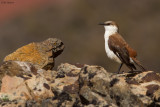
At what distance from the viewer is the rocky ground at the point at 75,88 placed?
10.8m

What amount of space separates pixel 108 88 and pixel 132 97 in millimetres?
605

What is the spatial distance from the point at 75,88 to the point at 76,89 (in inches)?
2.0

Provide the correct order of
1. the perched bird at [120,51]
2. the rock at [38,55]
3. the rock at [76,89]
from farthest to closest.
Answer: the perched bird at [120,51] < the rock at [38,55] < the rock at [76,89]

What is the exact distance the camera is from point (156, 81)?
12.5m

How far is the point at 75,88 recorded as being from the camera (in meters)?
11.8

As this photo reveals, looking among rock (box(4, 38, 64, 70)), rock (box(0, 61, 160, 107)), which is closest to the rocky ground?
rock (box(0, 61, 160, 107))

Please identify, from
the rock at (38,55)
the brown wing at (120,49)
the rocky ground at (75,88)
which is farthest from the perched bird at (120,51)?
the rocky ground at (75,88)

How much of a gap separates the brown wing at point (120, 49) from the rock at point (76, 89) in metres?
2.27

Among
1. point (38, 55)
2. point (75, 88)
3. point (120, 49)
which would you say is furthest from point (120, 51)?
point (75, 88)

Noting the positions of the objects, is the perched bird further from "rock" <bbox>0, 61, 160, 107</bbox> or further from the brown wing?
"rock" <bbox>0, 61, 160, 107</bbox>

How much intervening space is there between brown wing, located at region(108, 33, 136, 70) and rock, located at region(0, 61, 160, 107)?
2.27 metres

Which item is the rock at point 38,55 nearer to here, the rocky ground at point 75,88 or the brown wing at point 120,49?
the rocky ground at point 75,88

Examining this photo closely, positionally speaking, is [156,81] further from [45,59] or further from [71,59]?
[71,59]

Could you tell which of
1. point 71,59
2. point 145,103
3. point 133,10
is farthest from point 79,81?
point 133,10
